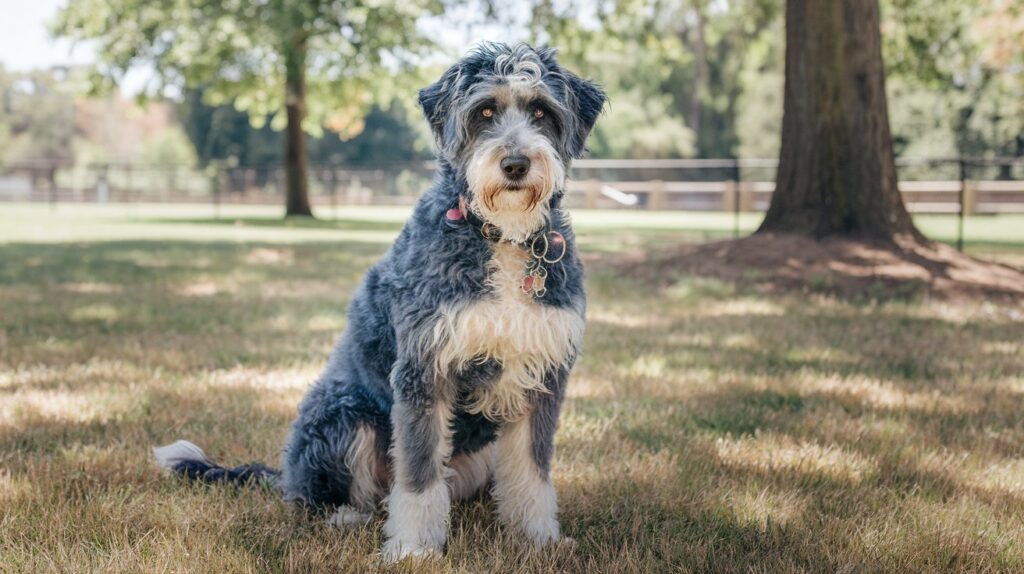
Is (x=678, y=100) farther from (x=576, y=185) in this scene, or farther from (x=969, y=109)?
(x=576, y=185)

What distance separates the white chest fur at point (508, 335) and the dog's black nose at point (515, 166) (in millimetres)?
283

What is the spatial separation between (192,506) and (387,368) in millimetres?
946

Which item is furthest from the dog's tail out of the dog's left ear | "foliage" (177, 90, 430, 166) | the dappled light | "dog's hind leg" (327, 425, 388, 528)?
"foliage" (177, 90, 430, 166)

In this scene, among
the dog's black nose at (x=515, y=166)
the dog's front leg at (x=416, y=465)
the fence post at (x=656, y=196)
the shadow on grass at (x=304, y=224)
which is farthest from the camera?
the fence post at (x=656, y=196)

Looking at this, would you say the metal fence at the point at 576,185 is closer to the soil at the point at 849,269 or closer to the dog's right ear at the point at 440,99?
the soil at the point at 849,269

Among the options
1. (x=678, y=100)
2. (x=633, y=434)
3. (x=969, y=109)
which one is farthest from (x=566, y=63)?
(x=678, y=100)

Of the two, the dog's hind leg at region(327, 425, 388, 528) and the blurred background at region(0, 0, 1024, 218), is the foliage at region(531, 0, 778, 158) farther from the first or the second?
the dog's hind leg at region(327, 425, 388, 528)

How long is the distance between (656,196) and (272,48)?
20.6 m

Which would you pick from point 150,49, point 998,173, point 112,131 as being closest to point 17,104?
point 112,131

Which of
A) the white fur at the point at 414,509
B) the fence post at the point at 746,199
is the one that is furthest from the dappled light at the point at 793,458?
the fence post at the point at 746,199

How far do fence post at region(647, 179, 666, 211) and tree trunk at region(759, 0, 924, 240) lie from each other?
25607mm

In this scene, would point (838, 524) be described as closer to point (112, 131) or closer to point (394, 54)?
point (394, 54)

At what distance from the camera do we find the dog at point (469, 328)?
3.04 m

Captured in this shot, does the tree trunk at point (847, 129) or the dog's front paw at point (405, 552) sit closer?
the dog's front paw at point (405, 552)
